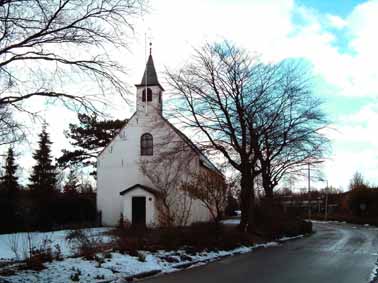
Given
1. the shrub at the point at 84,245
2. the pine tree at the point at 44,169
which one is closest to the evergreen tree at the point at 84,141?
the pine tree at the point at 44,169

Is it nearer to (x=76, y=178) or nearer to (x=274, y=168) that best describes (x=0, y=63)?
(x=274, y=168)

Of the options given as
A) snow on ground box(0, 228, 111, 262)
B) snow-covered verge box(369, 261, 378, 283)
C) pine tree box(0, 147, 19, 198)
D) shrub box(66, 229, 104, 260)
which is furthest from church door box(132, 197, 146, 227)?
snow-covered verge box(369, 261, 378, 283)

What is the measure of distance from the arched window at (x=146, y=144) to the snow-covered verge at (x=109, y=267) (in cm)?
2562

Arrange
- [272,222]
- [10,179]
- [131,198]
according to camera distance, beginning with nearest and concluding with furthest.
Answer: [272,222]
[131,198]
[10,179]

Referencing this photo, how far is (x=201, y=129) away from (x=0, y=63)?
60.8ft

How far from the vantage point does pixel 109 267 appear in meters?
13.9

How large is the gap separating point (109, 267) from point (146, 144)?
3047 centimetres

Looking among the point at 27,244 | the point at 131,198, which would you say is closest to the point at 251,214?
the point at 131,198

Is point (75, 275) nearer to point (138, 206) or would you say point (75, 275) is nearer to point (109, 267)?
point (109, 267)

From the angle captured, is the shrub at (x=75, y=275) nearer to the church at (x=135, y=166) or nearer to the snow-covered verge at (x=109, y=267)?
the snow-covered verge at (x=109, y=267)

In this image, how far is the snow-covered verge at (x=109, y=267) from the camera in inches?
476

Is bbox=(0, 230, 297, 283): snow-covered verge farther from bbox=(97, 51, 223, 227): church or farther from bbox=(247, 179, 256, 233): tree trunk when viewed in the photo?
bbox=(97, 51, 223, 227): church

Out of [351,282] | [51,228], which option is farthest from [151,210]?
[351,282]

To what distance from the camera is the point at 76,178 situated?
2344 inches
